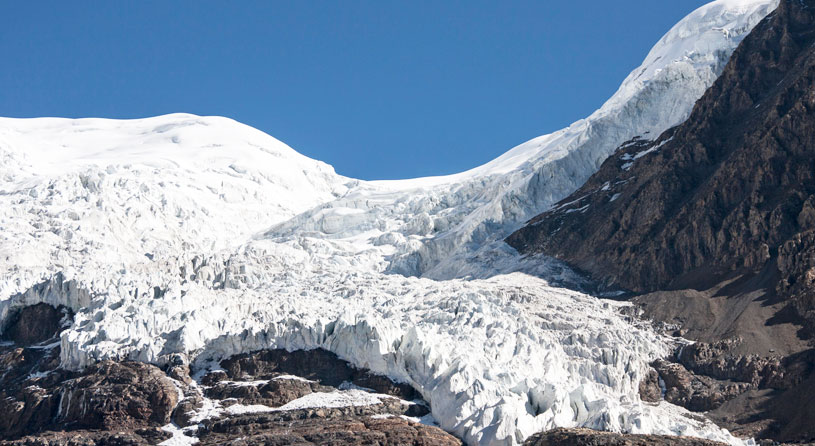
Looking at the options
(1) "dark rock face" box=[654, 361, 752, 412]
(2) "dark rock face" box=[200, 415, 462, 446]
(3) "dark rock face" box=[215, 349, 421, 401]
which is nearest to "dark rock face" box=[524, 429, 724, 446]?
(2) "dark rock face" box=[200, 415, 462, 446]

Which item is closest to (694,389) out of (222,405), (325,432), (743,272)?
(743,272)

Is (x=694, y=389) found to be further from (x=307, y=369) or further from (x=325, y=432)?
(x=325, y=432)

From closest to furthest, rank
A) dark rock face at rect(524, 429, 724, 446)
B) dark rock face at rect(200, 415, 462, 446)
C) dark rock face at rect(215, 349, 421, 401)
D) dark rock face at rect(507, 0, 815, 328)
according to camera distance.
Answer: dark rock face at rect(524, 429, 724, 446)
dark rock face at rect(200, 415, 462, 446)
dark rock face at rect(215, 349, 421, 401)
dark rock face at rect(507, 0, 815, 328)

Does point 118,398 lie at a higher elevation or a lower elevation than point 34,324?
lower

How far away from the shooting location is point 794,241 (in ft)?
535

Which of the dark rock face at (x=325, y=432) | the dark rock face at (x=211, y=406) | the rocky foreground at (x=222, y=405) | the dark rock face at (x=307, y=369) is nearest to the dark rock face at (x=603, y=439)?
the rocky foreground at (x=222, y=405)

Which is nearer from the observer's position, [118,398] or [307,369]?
[118,398]

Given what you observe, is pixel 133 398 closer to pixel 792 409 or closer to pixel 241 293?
pixel 241 293

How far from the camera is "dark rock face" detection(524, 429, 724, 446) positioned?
356 feet

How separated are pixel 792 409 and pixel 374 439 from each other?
4978 cm

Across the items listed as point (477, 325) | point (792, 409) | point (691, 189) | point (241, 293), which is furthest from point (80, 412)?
point (691, 189)

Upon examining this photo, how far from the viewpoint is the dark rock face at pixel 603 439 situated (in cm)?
10856

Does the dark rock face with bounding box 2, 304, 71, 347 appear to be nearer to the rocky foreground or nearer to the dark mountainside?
the rocky foreground

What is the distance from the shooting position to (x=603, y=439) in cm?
10938
